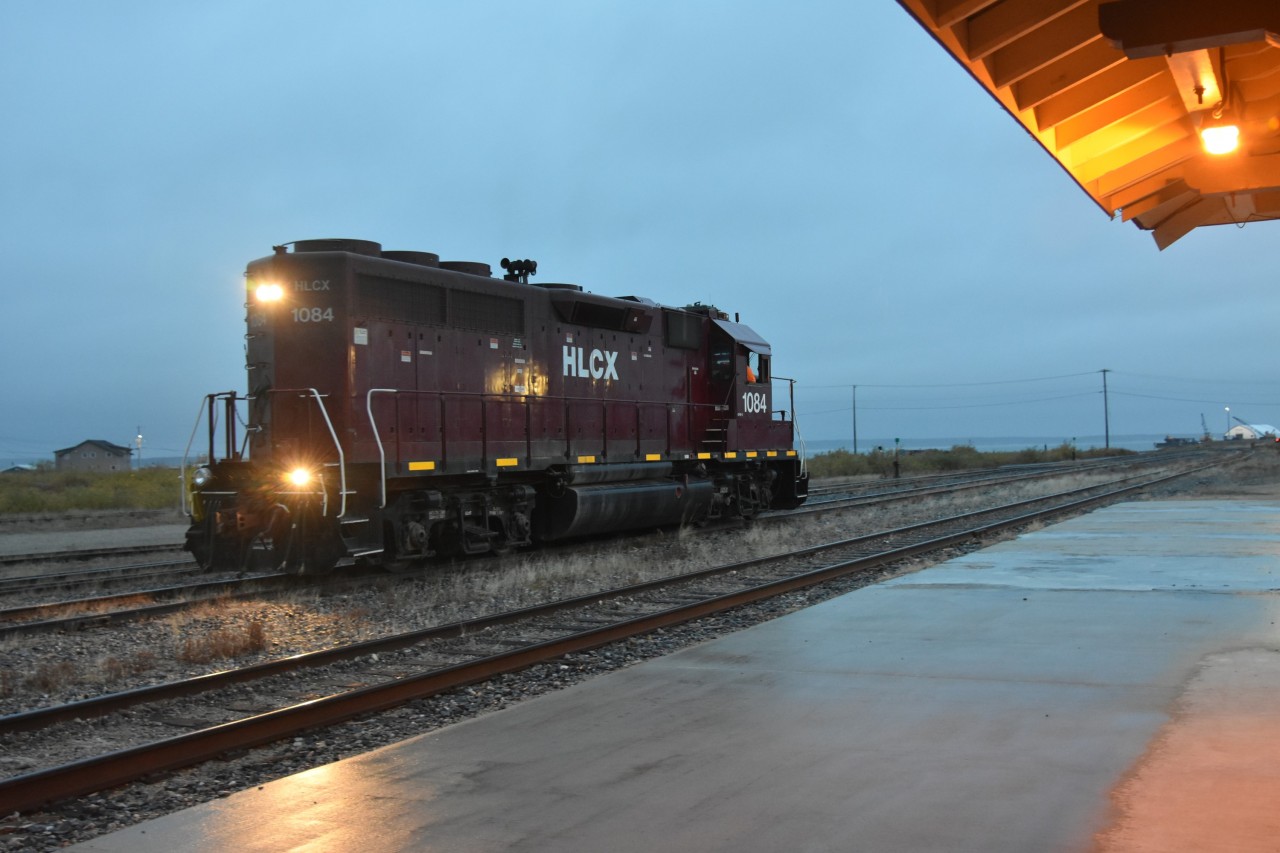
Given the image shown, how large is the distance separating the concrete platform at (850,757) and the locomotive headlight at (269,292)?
741cm

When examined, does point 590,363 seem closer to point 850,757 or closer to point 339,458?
point 339,458

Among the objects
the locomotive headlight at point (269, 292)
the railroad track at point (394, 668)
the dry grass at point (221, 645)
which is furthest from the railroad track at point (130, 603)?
the locomotive headlight at point (269, 292)

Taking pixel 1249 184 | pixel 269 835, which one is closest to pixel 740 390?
pixel 1249 184

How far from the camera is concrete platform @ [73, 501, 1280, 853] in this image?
13.4ft

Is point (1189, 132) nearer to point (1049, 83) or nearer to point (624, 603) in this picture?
A: point (1049, 83)

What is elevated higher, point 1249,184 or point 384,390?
point 1249,184

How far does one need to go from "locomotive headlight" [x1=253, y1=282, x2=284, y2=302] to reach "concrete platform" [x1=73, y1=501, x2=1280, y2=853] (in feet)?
24.3

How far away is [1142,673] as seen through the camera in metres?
6.58

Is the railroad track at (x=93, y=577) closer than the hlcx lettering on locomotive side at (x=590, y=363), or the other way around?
the railroad track at (x=93, y=577)

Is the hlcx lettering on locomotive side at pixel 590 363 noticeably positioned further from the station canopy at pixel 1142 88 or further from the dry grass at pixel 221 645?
the station canopy at pixel 1142 88

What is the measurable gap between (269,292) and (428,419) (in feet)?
8.02

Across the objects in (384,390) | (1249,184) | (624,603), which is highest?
(1249,184)

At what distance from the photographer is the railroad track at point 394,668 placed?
5.37m

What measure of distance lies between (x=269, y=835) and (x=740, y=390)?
608 inches
